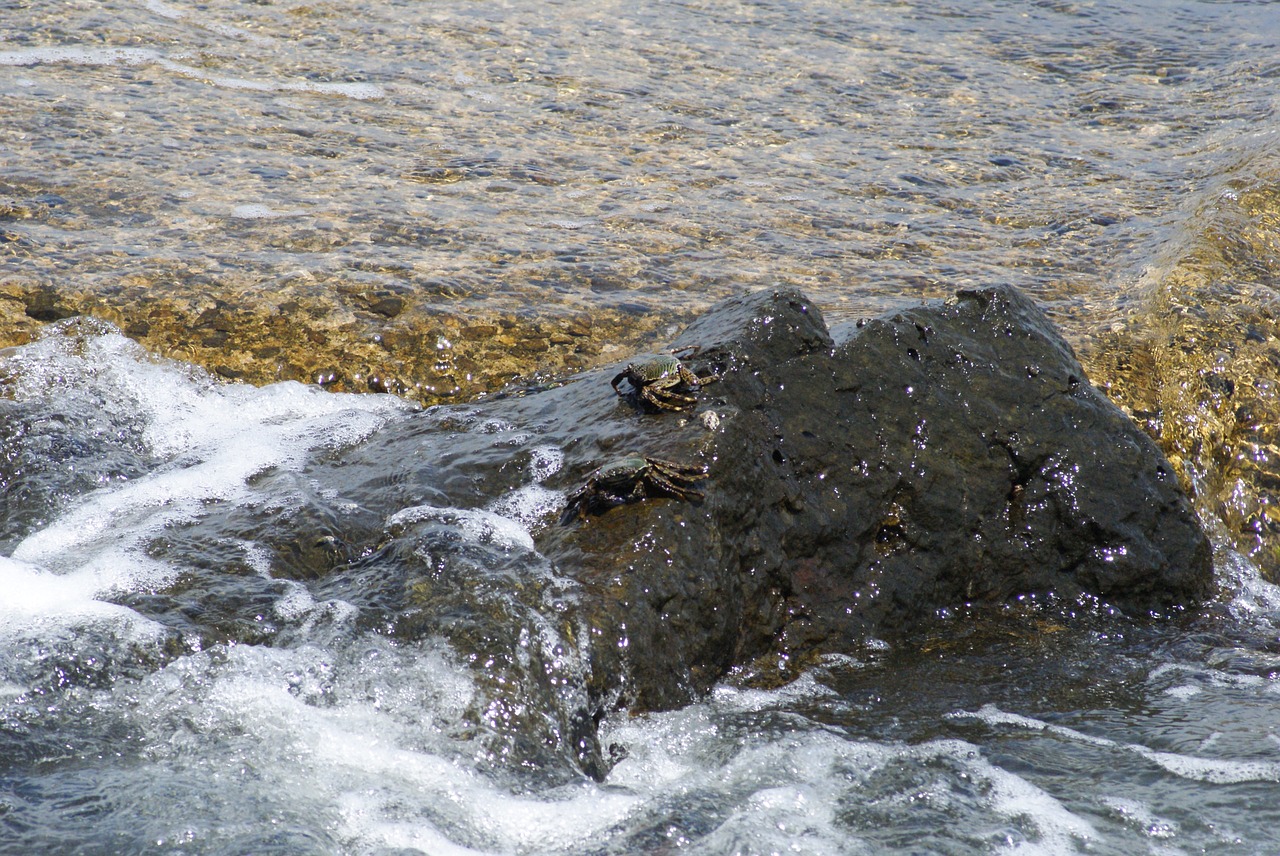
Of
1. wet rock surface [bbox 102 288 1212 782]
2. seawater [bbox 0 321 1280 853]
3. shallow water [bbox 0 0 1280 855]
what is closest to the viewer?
seawater [bbox 0 321 1280 853]

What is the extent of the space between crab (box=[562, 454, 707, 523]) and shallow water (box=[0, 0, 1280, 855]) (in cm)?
26

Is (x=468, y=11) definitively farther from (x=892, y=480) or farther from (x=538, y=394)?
(x=892, y=480)

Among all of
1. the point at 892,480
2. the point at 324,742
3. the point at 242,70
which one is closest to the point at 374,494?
the point at 324,742

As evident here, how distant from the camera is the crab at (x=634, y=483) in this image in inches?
131

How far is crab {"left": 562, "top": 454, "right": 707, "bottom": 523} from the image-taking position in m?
3.32

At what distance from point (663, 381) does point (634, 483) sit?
19.6 inches

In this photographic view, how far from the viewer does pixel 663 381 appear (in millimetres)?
3680

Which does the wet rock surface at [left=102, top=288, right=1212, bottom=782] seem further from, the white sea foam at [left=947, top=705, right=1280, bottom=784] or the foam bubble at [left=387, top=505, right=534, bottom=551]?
the white sea foam at [left=947, top=705, right=1280, bottom=784]

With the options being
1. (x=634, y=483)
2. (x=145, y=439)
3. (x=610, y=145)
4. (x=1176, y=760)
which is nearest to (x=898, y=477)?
(x=634, y=483)


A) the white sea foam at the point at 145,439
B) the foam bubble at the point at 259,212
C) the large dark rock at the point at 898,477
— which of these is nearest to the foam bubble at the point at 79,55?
the foam bubble at the point at 259,212

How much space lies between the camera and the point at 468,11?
1020 cm

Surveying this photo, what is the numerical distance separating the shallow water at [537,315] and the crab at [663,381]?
45 centimetres

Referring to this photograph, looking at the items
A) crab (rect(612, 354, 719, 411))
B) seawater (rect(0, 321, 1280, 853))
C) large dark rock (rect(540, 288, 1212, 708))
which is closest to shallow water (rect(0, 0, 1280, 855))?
seawater (rect(0, 321, 1280, 853))

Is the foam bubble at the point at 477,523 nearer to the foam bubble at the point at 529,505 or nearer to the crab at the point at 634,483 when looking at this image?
the foam bubble at the point at 529,505
